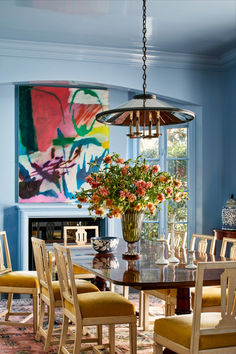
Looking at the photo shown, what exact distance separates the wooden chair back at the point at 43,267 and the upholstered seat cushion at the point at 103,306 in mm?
473

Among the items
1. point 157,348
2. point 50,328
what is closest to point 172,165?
point 50,328

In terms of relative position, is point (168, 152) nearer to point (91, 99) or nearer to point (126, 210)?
point (91, 99)

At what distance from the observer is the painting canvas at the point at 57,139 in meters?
6.54

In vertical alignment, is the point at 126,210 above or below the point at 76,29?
below

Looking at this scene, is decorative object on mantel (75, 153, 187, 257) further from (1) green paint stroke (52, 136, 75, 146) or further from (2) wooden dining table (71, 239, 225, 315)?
(1) green paint stroke (52, 136, 75, 146)

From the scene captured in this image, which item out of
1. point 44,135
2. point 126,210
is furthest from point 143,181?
point 44,135

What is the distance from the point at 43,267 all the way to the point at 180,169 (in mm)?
3251

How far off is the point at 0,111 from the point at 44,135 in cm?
63

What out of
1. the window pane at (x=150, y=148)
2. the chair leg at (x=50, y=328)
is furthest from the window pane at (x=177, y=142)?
the chair leg at (x=50, y=328)

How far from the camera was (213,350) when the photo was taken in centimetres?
278

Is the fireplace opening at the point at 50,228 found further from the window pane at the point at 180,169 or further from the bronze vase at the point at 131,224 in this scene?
the bronze vase at the point at 131,224

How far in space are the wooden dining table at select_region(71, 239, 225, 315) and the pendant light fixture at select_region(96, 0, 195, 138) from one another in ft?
3.21

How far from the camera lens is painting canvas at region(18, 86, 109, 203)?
257 inches

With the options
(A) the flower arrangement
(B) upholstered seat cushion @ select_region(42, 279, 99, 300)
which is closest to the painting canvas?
(B) upholstered seat cushion @ select_region(42, 279, 99, 300)
